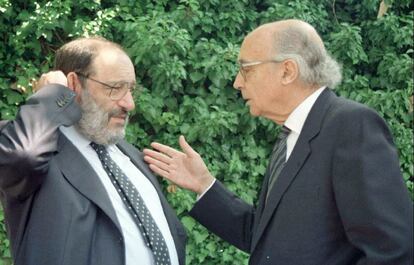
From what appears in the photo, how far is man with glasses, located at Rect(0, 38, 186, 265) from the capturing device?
266 cm

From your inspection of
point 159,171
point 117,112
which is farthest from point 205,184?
point 117,112

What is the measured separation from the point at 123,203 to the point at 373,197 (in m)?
1.04

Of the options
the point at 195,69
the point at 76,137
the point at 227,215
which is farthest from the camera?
the point at 195,69

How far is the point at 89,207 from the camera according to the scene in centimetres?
276

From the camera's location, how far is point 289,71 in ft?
9.20

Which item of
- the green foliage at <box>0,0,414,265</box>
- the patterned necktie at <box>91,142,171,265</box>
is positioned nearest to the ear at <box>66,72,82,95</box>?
the patterned necktie at <box>91,142,171,265</box>

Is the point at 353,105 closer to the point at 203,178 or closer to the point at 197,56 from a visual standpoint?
the point at 203,178

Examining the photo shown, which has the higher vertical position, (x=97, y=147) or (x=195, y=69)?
(x=97, y=147)

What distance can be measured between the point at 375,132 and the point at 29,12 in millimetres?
3134

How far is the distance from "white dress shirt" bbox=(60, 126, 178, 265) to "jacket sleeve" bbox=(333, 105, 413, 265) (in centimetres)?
85

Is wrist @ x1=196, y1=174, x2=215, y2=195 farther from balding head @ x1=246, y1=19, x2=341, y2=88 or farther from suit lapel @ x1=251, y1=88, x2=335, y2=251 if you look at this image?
balding head @ x1=246, y1=19, x2=341, y2=88

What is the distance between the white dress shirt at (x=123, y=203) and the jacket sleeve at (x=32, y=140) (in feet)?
0.67

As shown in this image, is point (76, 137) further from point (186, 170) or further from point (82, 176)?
point (186, 170)

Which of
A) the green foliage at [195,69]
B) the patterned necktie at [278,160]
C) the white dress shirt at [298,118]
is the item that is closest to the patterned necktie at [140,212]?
the patterned necktie at [278,160]
